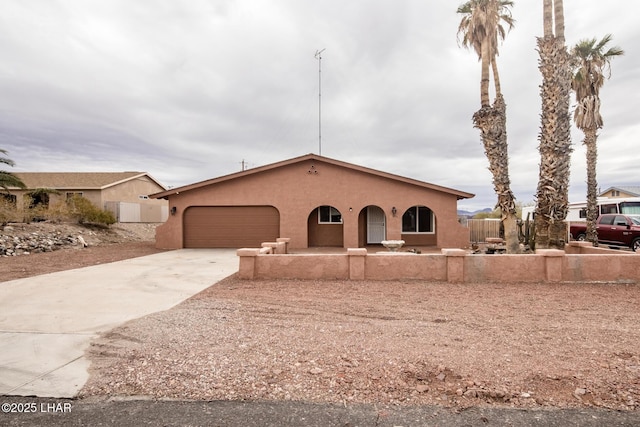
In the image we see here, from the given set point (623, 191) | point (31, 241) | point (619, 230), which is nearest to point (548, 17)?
point (619, 230)

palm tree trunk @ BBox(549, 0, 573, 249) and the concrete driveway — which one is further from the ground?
palm tree trunk @ BBox(549, 0, 573, 249)

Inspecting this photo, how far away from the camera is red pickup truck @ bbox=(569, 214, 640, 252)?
15867mm

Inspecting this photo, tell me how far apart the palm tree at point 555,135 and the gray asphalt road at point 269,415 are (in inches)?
394

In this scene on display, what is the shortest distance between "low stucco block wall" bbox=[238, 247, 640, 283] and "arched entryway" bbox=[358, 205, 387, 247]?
31.9 feet

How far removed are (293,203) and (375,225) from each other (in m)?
4.64

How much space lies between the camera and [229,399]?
3.31 m

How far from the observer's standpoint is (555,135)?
11.6 metres

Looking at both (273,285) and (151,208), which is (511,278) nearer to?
(273,285)

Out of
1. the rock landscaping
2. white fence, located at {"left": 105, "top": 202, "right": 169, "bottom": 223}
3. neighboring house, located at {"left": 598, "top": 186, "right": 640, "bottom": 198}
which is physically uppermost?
neighboring house, located at {"left": 598, "top": 186, "right": 640, "bottom": 198}

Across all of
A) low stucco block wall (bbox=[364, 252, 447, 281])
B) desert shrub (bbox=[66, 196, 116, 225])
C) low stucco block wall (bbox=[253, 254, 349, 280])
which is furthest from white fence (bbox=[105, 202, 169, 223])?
low stucco block wall (bbox=[364, 252, 447, 281])

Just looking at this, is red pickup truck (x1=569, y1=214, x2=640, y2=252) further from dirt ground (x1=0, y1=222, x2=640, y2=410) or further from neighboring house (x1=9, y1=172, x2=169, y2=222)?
neighboring house (x1=9, y1=172, x2=169, y2=222)

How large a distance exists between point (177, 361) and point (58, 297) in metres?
4.85

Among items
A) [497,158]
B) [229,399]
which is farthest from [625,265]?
[229,399]

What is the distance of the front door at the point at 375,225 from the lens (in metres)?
18.9
